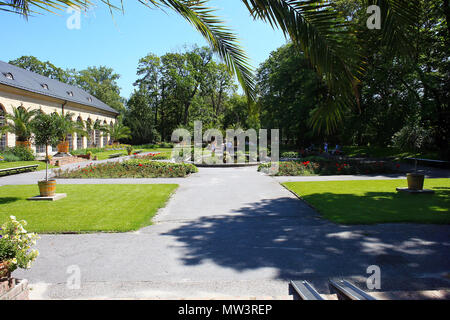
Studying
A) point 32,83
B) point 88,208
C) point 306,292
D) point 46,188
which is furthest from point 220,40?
point 32,83

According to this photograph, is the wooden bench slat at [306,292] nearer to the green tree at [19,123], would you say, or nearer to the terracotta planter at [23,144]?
the green tree at [19,123]

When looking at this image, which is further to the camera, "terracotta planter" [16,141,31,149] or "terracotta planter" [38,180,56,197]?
"terracotta planter" [16,141,31,149]

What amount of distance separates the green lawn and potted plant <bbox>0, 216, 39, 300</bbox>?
6266mm

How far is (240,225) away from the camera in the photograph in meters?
6.83

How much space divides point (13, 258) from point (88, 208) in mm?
5427

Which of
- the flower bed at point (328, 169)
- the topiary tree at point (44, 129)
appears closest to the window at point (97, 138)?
the flower bed at point (328, 169)

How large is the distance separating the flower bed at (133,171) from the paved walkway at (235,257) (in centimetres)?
847

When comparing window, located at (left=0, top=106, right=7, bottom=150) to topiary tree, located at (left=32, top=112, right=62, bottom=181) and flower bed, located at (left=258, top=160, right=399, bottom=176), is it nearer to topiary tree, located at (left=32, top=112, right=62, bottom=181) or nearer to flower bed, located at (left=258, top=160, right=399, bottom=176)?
topiary tree, located at (left=32, top=112, right=62, bottom=181)

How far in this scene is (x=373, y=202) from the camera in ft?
29.7

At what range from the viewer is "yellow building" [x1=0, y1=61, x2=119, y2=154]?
25.9 m

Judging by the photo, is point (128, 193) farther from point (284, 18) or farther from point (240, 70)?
point (284, 18)

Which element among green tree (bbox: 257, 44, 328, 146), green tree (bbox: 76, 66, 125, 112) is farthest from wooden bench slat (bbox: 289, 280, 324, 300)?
green tree (bbox: 76, 66, 125, 112)
